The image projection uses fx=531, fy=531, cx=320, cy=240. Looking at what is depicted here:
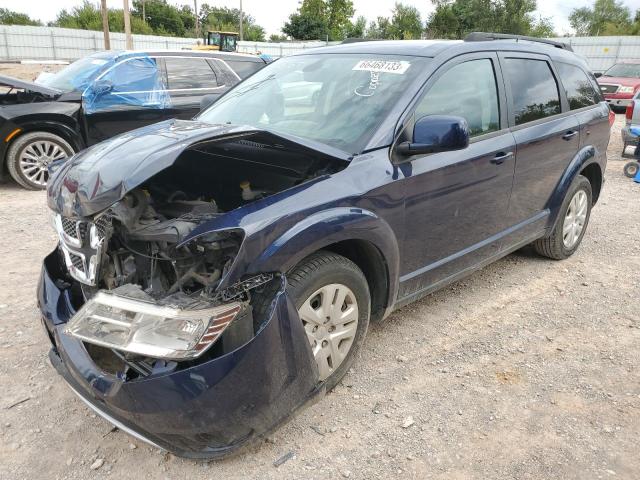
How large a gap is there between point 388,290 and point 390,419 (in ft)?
2.26

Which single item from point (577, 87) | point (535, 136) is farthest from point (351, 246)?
point (577, 87)

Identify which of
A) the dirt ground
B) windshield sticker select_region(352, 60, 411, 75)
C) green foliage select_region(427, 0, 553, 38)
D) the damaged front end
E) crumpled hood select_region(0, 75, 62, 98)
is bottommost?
the dirt ground

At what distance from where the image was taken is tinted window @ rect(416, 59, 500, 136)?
316 centimetres

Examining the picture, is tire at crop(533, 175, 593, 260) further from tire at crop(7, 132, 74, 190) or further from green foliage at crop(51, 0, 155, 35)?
green foliage at crop(51, 0, 155, 35)

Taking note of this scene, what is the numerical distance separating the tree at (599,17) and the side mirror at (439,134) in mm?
73145

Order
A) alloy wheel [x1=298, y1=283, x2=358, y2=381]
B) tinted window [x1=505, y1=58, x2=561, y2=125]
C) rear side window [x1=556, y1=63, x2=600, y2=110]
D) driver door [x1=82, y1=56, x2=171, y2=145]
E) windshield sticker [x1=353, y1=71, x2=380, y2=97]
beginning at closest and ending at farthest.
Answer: alloy wheel [x1=298, y1=283, x2=358, y2=381], windshield sticker [x1=353, y1=71, x2=380, y2=97], tinted window [x1=505, y1=58, x2=561, y2=125], rear side window [x1=556, y1=63, x2=600, y2=110], driver door [x1=82, y1=56, x2=171, y2=145]

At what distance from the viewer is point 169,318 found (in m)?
2.03

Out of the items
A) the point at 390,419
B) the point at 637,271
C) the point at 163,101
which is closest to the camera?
the point at 390,419

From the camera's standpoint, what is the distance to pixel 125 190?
7.03 ft

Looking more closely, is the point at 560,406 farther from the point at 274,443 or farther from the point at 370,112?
the point at 370,112

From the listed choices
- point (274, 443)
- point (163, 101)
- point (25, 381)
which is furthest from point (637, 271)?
point (163, 101)

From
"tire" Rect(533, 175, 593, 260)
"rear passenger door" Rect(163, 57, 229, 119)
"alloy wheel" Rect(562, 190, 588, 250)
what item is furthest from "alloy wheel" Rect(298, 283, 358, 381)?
"rear passenger door" Rect(163, 57, 229, 119)

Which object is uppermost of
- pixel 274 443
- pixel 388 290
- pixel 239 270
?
pixel 239 270

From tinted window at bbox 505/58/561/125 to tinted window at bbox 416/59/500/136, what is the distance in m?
0.26
